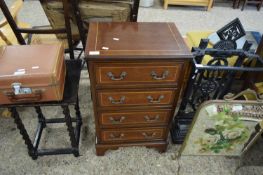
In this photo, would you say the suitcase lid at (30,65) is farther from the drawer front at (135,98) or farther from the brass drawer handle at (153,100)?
the brass drawer handle at (153,100)

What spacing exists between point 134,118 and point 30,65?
62cm

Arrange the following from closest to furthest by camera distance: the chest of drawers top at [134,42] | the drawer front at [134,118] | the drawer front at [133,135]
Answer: the chest of drawers top at [134,42], the drawer front at [134,118], the drawer front at [133,135]

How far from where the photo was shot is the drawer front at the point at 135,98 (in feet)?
3.64

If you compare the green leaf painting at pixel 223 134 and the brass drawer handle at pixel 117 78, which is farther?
the green leaf painting at pixel 223 134

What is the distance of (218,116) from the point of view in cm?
115

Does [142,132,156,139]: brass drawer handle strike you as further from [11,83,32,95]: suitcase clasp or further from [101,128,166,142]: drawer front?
[11,83,32,95]: suitcase clasp

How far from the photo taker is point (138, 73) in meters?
1.02

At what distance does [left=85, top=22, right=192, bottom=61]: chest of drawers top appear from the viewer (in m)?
0.96

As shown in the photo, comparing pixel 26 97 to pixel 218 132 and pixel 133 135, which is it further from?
pixel 218 132

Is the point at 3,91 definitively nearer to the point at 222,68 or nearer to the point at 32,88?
the point at 32,88

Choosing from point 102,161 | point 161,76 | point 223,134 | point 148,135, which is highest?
point 161,76

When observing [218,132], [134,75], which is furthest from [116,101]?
[218,132]

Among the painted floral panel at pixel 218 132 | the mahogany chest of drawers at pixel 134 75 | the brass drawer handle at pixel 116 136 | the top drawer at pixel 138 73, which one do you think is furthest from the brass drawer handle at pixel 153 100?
the brass drawer handle at pixel 116 136

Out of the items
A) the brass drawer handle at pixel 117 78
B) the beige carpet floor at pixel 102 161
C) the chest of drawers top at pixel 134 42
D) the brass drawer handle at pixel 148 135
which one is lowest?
the beige carpet floor at pixel 102 161
